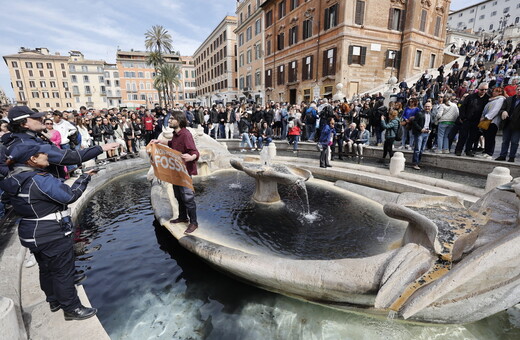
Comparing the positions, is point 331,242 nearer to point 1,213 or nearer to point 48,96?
point 1,213

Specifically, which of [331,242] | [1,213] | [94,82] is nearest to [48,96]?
[94,82]

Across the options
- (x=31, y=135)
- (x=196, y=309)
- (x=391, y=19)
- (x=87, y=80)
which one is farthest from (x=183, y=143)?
(x=87, y=80)

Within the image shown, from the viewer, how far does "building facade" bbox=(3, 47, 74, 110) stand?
65000 mm

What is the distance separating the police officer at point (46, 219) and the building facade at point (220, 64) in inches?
1631

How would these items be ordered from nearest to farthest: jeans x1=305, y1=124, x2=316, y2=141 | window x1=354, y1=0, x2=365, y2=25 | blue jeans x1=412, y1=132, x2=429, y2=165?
blue jeans x1=412, y1=132, x2=429, y2=165, jeans x1=305, y1=124, x2=316, y2=141, window x1=354, y1=0, x2=365, y2=25

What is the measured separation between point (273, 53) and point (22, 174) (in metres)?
36.4

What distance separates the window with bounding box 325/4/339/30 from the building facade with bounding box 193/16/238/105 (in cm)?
2113

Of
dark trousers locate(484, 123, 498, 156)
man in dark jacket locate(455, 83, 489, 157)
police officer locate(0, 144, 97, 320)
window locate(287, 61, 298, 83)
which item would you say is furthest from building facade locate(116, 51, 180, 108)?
police officer locate(0, 144, 97, 320)

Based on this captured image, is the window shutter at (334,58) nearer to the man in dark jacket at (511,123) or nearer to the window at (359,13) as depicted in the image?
the window at (359,13)

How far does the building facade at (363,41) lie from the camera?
24.3 metres

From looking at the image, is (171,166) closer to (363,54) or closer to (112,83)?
(363,54)

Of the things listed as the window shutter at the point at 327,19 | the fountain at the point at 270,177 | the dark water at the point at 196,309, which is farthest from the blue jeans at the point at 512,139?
the window shutter at the point at 327,19

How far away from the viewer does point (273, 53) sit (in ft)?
115

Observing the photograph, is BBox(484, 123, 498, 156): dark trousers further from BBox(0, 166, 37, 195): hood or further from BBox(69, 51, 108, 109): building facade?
BBox(69, 51, 108, 109): building facade
